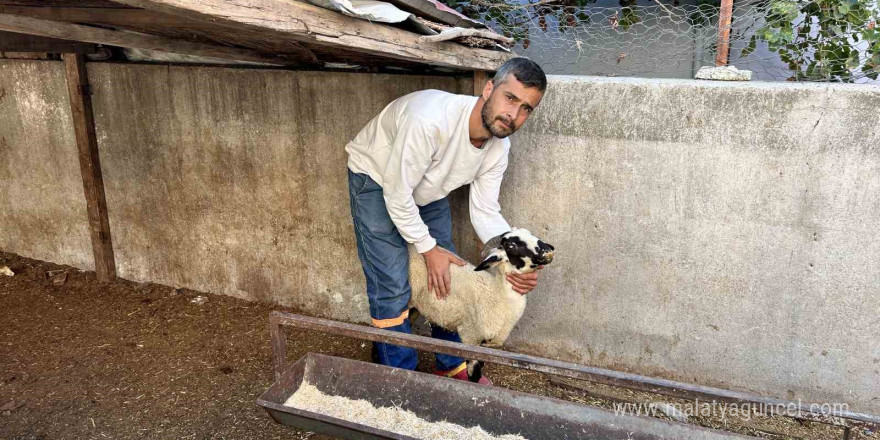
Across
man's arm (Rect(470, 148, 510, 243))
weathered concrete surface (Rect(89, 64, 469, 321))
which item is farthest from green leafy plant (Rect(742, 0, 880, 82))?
weathered concrete surface (Rect(89, 64, 469, 321))

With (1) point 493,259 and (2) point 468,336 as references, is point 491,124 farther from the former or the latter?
(2) point 468,336

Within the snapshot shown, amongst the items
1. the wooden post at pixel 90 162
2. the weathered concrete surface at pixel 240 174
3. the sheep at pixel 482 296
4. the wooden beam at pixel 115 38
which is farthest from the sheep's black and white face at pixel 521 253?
the wooden post at pixel 90 162

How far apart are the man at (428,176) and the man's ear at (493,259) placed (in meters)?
0.15

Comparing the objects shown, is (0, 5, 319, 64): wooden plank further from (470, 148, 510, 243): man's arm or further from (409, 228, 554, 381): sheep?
(409, 228, 554, 381): sheep

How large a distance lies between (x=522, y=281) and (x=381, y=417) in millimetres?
1067

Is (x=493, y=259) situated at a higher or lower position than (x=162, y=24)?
lower

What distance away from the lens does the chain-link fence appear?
13.9ft

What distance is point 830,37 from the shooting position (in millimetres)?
4215

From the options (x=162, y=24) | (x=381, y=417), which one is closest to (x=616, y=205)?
(x=381, y=417)

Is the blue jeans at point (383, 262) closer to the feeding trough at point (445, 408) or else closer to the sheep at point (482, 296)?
the sheep at point (482, 296)

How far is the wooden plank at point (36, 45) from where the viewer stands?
14.7ft

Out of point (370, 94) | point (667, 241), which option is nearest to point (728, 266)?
point (667, 241)

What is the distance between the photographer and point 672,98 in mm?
3881

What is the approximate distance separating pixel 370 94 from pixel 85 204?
3306mm
